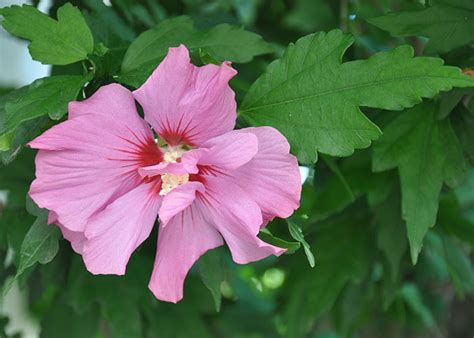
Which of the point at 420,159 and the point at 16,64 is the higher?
the point at 420,159

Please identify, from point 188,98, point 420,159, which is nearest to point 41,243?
point 188,98

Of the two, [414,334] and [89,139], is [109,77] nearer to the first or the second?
[89,139]

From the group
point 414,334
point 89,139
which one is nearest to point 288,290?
point 414,334

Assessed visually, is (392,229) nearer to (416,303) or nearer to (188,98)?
(188,98)

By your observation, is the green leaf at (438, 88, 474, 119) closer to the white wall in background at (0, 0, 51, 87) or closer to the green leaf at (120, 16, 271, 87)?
the green leaf at (120, 16, 271, 87)

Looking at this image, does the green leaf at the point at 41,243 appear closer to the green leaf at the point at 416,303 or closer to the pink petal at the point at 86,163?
the pink petal at the point at 86,163

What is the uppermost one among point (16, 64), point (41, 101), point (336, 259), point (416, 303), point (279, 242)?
point (41, 101)
